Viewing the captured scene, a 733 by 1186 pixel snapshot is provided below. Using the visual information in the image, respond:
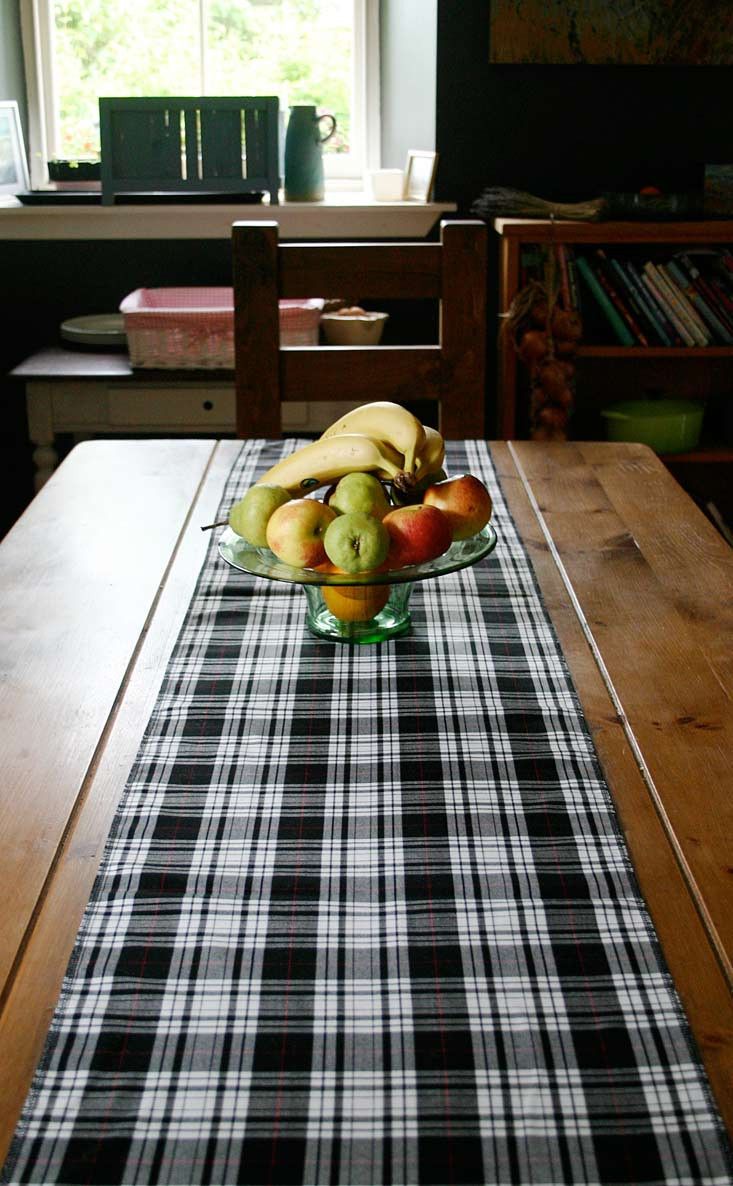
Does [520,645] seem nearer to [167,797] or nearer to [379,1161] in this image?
[167,797]

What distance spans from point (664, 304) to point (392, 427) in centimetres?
194

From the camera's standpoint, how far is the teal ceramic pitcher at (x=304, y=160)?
3.23m

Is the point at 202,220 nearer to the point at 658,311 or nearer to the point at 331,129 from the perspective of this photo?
the point at 331,129

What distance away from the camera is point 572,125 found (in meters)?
3.17

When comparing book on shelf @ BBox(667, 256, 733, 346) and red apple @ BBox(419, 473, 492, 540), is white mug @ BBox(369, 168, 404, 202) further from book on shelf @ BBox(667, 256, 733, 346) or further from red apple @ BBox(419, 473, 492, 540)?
red apple @ BBox(419, 473, 492, 540)

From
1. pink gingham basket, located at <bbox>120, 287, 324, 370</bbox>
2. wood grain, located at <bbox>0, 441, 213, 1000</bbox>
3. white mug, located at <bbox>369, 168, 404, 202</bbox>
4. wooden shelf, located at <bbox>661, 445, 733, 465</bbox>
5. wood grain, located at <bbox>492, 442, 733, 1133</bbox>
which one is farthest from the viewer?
white mug, located at <bbox>369, 168, 404, 202</bbox>

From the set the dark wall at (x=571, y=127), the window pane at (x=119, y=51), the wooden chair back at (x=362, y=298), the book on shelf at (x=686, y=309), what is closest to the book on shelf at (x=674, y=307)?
the book on shelf at (x=686, y=309)

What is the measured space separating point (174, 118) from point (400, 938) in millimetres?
2804

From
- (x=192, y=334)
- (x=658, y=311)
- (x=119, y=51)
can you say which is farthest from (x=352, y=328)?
(x=119, y=51)

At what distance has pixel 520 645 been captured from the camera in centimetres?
117

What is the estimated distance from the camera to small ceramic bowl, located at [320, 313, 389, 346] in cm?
301

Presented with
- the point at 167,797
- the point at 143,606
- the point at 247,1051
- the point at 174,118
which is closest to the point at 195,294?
the point at 174,118

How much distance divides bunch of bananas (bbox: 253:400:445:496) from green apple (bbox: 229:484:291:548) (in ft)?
0.21

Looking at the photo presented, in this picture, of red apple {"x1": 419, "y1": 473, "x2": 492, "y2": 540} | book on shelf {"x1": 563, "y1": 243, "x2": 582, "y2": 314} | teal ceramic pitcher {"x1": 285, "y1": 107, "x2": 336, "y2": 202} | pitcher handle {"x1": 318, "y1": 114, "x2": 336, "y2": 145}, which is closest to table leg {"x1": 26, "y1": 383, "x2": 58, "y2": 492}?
teal ceramic pitcher {"x1": 285, "y1": 107, "x2": 336, "y2": 202}
